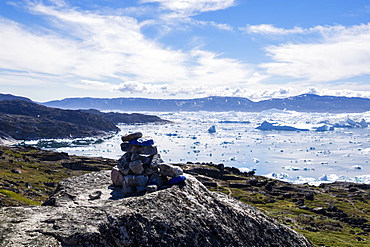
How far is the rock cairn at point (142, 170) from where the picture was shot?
11.5 m

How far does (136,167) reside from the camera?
11609 millimetres

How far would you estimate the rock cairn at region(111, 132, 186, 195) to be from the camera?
1151 centimetres

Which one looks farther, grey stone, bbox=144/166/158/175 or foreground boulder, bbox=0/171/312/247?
grey stone, bbox=144/166/158/175

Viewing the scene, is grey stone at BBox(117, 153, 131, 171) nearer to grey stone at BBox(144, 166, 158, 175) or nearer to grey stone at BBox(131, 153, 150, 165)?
grey stone at BBox(131, 153, 150, 165)

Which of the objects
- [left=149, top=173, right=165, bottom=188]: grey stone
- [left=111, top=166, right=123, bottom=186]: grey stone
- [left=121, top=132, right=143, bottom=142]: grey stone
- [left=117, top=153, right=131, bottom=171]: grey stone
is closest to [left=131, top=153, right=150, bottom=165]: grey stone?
[left=117, top=153, right=131, bottom=171]: grey stone

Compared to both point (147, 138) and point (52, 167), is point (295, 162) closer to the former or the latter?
point (52, 167)

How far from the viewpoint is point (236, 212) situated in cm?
1177

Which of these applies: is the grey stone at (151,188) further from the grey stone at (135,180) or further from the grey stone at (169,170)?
the grey stone at (169,170)

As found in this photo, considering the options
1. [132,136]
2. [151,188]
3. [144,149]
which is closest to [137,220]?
[151,188]

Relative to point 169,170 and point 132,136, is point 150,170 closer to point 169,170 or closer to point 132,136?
point 169,170

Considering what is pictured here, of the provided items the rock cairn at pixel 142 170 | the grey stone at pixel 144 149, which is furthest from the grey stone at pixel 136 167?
the grey stone at pixel 144 149

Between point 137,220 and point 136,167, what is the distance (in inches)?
97.3

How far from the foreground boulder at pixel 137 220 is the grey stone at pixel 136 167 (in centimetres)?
114

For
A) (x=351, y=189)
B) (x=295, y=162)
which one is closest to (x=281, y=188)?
(x=351, y=189)
